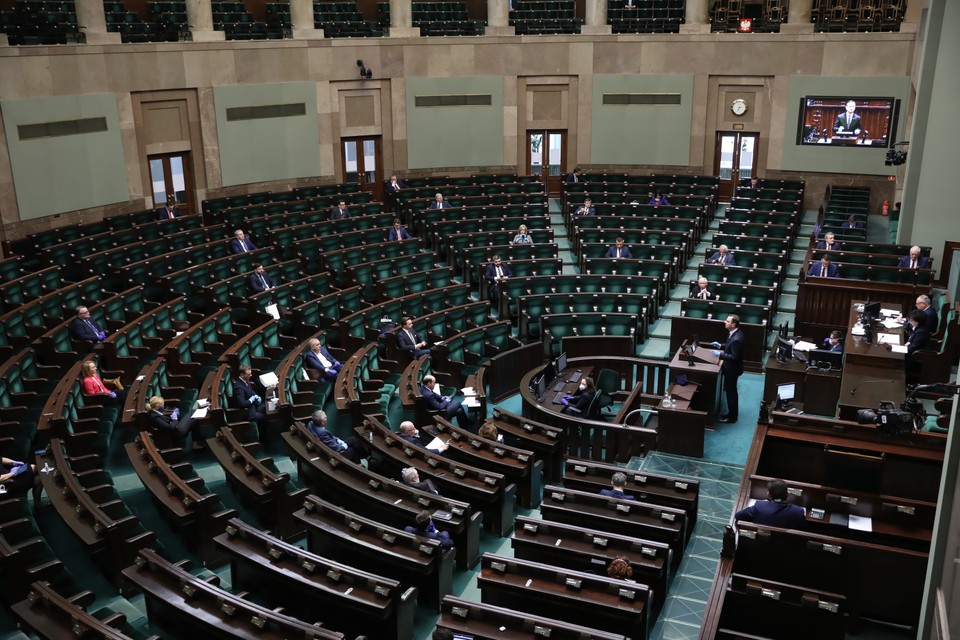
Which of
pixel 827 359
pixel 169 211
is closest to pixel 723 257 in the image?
pixel 827 359

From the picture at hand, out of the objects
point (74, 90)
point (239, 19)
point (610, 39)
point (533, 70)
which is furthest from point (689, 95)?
point (74, 90)

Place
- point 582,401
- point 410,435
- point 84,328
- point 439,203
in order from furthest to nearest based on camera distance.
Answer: point 439,203 < point 84,328 < point 582,401 < point 410,435

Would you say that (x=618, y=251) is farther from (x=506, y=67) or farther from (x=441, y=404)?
(x=506, y=67)

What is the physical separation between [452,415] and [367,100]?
10949 millimetres

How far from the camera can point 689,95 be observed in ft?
63.3

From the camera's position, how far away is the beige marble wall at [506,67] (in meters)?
16.3

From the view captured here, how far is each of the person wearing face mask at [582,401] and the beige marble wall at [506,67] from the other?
32.3 feet

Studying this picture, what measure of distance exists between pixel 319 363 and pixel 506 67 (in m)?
11.1

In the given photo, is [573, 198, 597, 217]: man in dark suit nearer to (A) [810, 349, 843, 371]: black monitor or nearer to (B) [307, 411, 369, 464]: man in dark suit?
(A) [810, 349, 843, 371]: black monitor

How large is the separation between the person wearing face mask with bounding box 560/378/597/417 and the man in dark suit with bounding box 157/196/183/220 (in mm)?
8632

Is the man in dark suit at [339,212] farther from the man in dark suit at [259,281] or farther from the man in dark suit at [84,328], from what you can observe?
the man in dark suit at [84,328]

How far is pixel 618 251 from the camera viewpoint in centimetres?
1433

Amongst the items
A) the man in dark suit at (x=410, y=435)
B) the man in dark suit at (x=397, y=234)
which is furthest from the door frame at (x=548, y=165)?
the man in dark suit at (x=410, y=435)

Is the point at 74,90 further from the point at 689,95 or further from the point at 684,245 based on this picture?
the point at 689,95
